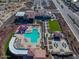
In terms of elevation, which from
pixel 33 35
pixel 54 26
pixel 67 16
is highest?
pixel 33 35

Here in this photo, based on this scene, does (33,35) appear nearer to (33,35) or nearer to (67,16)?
(33,35)

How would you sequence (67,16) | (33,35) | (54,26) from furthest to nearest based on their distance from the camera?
(67,16), (54,26), (33,35)

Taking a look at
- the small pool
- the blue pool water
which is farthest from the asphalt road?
the blue pool water

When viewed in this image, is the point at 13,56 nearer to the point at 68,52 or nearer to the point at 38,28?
the point at 68,52

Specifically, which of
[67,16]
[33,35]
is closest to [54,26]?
[33,35]

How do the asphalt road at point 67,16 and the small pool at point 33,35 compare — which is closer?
the small pool at point 33,35

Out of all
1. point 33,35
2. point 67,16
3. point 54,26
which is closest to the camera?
point 33,35

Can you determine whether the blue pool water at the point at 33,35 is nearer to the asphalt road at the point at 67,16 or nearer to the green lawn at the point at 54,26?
the green lawn at the point at 54,26

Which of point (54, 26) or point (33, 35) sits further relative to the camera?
point (54, 26)

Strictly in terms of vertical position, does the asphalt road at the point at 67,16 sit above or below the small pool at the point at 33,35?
below

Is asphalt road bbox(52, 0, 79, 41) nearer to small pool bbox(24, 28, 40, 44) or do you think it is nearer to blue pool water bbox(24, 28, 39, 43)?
small pool bbox(24, 28, 40, 44)

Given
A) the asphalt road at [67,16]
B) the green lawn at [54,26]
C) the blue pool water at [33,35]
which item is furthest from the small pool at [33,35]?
the asphalt road at [67,16]

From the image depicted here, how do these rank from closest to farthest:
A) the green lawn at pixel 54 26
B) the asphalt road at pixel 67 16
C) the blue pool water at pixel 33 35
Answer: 1. the blue pool water at pixel 33 35
2. the asphalt road at pixel 67 16
3. the green lawn at pixel 54 26
